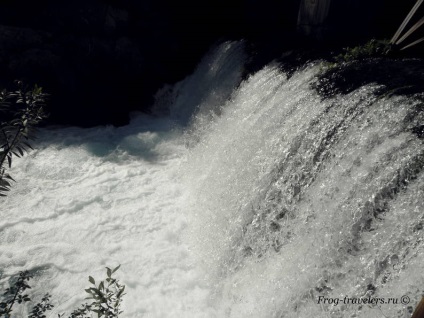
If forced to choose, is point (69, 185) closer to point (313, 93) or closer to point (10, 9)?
point (313, 93)

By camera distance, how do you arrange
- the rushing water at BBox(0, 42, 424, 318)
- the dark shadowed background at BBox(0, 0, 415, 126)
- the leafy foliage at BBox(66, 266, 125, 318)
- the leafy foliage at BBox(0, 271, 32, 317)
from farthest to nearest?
the dark shadowed background at BBox(0, 0, 415, 126), the rushing water at BBox(0, 42, 424, 318), the leafy foliage at BBox(0, 271, 32, 317), the leafy foliage at BBox(66, 266, 125, 318)

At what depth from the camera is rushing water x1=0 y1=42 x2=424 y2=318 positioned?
3.21 m

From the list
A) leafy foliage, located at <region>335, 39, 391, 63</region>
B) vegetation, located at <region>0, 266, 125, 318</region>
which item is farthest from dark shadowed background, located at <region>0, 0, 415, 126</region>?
vegetation, located at <region>0, 266, 125, 318</region>

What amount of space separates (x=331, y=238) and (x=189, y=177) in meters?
4.24

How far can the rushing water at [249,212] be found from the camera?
10.5ft

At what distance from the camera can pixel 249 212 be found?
493 cm

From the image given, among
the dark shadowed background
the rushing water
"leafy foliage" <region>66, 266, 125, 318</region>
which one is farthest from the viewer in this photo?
the dark shadowed background

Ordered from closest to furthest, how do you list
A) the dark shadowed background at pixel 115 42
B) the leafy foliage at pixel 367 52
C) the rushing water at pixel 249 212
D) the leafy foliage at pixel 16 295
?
the leafy foliage at pixel 16 295 → the rushing water at pixel 249 212 → the leafy foliage at pixel 367 52 → the dark shadowed background at pixel 115 42

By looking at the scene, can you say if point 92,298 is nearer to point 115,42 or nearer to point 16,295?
point 16,295

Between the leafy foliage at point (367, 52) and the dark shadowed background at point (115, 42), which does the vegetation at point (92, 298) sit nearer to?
the leafy foliage at point (367, 52)

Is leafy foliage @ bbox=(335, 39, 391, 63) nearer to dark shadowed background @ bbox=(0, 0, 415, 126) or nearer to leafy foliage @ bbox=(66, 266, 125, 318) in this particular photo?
dark shadowed background @ bbox=(0, 0, 415, 126)

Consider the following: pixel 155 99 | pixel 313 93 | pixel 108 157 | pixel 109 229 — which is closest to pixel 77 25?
pixel 155 99

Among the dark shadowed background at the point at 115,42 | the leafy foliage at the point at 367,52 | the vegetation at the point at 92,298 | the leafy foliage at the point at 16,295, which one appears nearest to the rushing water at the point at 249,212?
the leafy foliage at the point at 367,52

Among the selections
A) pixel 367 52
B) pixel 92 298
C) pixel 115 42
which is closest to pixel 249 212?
pixel 92 298
